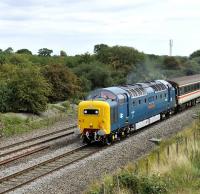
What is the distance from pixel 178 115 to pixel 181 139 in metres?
14.6

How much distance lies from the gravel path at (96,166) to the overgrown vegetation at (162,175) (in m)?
1.13

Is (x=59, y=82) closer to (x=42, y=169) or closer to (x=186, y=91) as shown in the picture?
(x=186, y=91)

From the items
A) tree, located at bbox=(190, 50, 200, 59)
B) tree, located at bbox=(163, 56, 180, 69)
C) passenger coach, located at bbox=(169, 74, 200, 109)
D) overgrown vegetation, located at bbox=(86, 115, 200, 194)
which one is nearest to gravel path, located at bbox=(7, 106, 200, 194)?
overgrown vegetation, located at bbox=(86, 115, 200, 194)

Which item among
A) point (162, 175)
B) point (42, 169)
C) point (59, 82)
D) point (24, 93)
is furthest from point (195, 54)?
point (162, 175)

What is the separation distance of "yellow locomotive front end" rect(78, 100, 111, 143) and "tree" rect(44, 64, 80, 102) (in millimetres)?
19312

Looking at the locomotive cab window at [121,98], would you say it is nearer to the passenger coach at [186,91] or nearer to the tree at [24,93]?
the tree at [24,93]

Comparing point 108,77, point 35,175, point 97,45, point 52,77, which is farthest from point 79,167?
point 97,45

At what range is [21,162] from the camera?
2112 centimetres

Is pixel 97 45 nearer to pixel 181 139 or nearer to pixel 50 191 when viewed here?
pixel 181 139

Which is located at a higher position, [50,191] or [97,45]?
[97,45]

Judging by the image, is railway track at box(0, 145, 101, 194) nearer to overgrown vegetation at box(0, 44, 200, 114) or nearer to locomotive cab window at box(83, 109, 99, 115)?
locomotive cab window at box(83, 109, 99, 115)

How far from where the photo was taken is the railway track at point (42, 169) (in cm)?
1736

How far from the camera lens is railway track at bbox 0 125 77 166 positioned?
72.9ft

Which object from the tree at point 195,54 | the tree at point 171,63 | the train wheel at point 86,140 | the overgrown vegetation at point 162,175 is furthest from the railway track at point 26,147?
the tree at point 195,54
